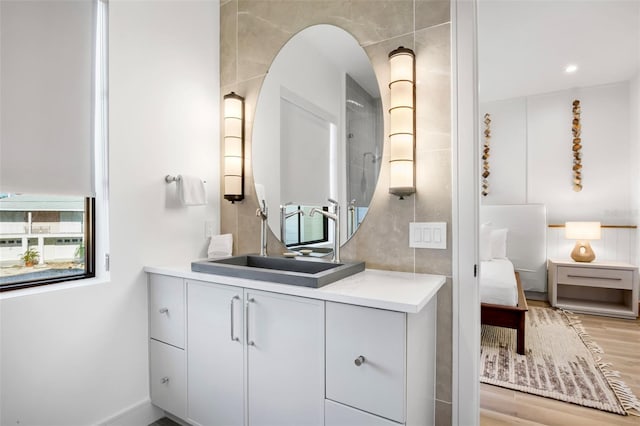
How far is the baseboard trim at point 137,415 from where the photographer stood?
5.39ft

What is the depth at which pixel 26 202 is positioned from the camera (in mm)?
1434

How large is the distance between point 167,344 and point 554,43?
4162 mm

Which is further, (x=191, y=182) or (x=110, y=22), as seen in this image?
(x=191, y=182)

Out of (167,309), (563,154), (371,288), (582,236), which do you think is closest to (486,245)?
(582,236)

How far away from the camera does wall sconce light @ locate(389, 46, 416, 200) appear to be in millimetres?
1527

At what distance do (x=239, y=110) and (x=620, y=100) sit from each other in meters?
4.77

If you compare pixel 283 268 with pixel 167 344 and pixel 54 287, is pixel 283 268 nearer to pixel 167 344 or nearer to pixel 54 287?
pixel 167 344

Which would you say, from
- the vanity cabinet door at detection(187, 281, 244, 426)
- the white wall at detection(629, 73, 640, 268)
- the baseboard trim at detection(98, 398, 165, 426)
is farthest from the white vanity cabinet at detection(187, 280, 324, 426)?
the white wall at detection(629, 73, 640, 268)

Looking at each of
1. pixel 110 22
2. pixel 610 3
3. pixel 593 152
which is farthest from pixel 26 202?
pixel 593 152

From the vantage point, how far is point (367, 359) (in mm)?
1144

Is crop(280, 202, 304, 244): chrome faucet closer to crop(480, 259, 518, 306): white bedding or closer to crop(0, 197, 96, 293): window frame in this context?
crop(0, 197, 96, 293): window frame

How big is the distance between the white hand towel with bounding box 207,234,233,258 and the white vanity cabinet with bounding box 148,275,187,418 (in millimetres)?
371

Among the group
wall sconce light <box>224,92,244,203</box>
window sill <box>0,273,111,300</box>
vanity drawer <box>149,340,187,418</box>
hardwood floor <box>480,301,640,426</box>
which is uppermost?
wall sconce light <box>224,92,244,203</box>

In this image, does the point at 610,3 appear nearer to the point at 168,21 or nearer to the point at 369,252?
the point at 369,252
